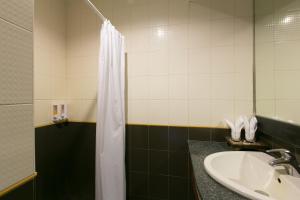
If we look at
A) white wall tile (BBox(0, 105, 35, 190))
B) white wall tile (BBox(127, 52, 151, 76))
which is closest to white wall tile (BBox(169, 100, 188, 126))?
white wall tile (BBox(127, 52, 151, 76))

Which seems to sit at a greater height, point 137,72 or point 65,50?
point 65,50

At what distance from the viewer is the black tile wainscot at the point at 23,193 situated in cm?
51

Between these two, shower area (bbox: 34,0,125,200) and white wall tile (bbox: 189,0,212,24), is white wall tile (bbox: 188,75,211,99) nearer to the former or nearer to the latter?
white wall tile (bbox: 189,0,212,24)

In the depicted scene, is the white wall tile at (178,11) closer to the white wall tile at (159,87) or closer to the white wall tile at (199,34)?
the white wall tile at (199,34)

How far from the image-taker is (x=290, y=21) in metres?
0.97

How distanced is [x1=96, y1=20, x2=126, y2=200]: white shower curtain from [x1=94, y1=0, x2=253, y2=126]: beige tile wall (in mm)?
274

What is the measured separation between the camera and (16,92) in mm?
554

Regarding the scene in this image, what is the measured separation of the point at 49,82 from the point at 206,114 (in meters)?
1.61

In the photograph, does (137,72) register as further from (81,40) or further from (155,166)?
(155,166)

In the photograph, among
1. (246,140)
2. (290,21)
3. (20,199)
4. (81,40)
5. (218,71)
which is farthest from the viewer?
(81,40)

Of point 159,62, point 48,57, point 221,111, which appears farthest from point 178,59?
point 48,57

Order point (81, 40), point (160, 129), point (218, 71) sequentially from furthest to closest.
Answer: point (81, 40) → point (160, 129) → point (218, 71)

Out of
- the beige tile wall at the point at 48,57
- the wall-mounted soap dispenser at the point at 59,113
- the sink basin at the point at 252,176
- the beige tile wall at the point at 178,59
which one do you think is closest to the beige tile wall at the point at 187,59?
the beige tile wall at the point at 178,59

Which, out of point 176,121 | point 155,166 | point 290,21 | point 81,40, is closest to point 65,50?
point 81,40
